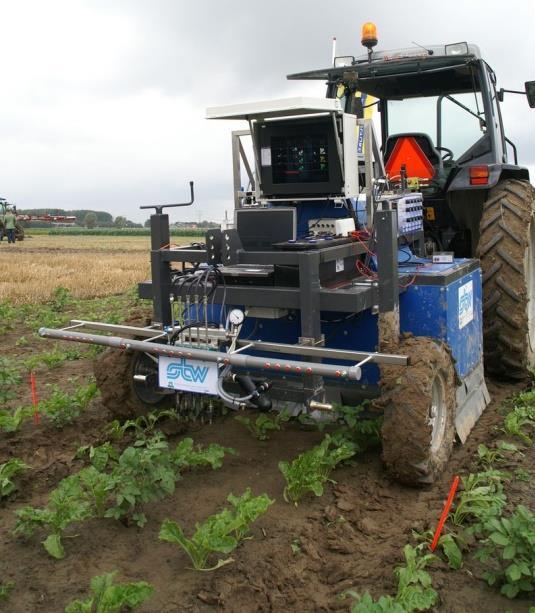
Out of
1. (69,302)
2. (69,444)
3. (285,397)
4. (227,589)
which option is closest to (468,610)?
(227,589)

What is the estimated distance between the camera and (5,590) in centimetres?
279

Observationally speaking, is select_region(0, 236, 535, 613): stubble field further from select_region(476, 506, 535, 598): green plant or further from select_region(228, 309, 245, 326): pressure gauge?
select_region(228, 309, 245, 326): pressure gauge

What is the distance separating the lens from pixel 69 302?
37.4 feet

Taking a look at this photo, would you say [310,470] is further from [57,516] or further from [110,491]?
[57,516]

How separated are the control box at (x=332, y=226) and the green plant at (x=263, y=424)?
1.21 m

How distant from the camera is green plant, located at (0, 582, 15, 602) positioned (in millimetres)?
2760

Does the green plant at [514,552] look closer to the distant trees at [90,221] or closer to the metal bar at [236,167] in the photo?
the metal bar at [236,167]

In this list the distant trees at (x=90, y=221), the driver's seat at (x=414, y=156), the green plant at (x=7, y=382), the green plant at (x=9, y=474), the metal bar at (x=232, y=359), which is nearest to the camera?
the metal bar at (x=232, y=359)

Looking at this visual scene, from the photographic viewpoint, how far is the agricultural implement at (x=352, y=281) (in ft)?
12.1

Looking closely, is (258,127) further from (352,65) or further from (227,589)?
(227,589)

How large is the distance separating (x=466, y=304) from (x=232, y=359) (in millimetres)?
1825

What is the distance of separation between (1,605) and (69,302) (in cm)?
902

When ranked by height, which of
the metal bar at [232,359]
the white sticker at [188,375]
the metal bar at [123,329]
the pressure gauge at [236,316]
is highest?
the pressure gauge at [236,316]


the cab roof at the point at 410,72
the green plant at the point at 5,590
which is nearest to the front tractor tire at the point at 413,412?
the green plant at the point at 5,590
